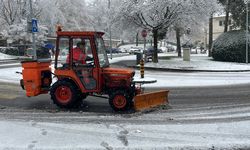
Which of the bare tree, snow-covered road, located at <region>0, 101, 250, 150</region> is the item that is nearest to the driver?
snow-covered road, located at <region>0, 101, 250, 150</region>

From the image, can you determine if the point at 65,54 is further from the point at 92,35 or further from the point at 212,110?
the point at 212,110

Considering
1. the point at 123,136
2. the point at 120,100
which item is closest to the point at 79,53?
the point at 120,100

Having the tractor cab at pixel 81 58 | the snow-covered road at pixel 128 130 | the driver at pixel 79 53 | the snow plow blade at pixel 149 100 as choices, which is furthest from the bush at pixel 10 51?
the snow plow blade at pixel 149 100

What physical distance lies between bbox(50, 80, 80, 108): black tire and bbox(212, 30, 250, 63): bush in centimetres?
2465

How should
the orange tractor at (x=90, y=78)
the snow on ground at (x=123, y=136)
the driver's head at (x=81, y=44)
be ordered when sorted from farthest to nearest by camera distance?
1. the driver's head at (x=81, y=44)
2. the orange tractor at (x=90, y=78)
3. the snow on ground at (x=123, y=136)

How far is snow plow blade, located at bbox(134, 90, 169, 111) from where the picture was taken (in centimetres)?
1070

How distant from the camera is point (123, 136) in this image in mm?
8117

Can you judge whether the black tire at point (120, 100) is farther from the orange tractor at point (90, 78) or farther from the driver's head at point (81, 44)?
the driver's head at point (81, 44)

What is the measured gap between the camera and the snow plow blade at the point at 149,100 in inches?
421

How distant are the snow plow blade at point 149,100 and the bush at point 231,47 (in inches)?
922

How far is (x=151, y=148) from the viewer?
287 inches

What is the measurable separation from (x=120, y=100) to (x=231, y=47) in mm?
25097

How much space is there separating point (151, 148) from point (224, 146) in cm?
133

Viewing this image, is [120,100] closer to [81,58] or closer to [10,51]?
[81,58]
